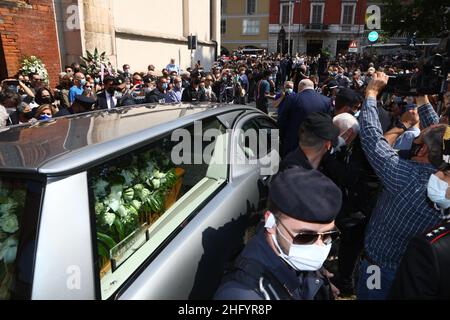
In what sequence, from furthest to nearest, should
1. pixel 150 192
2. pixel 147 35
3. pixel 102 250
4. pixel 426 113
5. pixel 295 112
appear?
pixel 147 35 → pixel 295 112 → pixel 426 113 → pixel 150 192 → pixel 102 250

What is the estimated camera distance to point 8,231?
1.39m

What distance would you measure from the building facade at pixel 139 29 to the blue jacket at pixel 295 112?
736cm

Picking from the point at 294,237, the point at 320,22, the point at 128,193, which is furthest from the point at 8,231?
the point at 320,22

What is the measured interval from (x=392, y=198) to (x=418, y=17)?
20.5 meters

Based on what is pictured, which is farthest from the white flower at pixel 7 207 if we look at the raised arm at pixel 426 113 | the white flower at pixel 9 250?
the raised arm at pixel 426 113

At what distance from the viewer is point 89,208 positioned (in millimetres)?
1391

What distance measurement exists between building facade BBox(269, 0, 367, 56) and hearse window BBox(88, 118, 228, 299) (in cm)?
4928

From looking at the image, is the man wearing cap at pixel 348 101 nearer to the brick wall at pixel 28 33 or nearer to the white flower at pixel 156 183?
the white flower at pixel 156 183

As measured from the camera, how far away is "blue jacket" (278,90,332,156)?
14.8 feet

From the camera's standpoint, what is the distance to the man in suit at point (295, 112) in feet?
14.8

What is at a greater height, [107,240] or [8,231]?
[8,231]

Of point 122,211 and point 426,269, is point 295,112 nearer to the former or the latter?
point 122,211

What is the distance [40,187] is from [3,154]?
0.35 m
